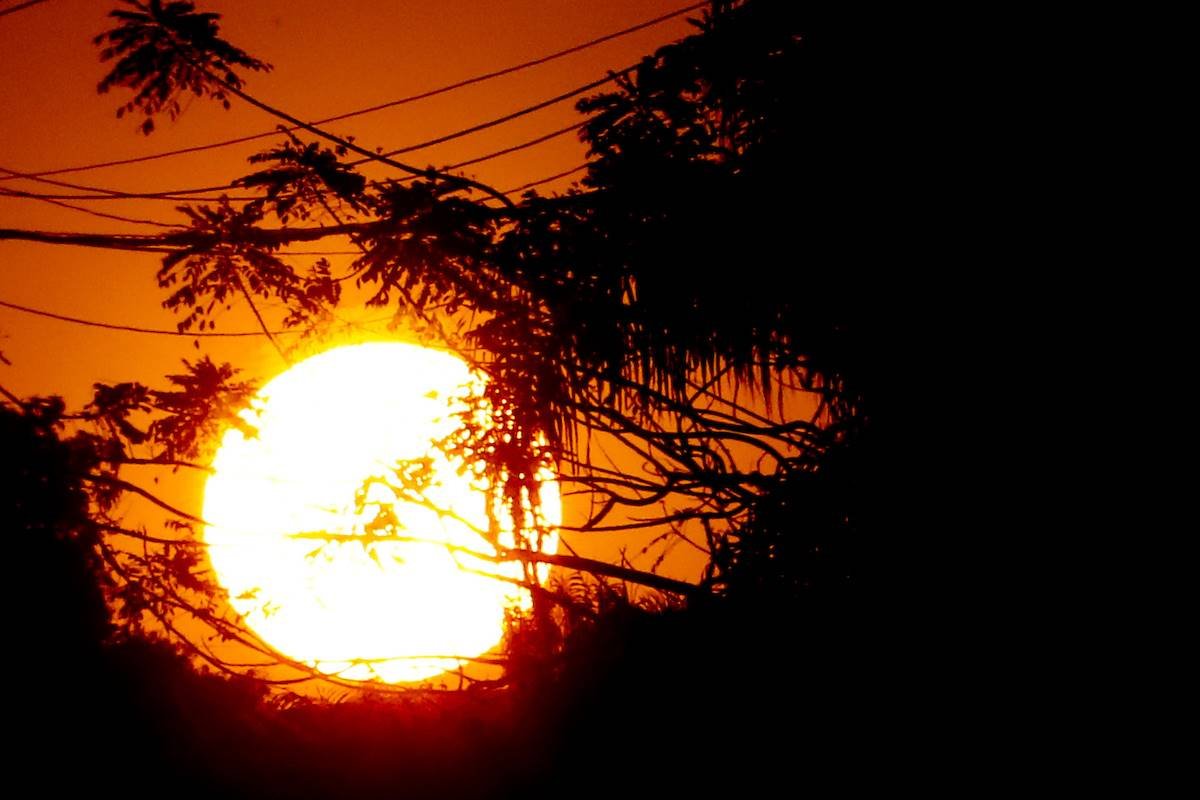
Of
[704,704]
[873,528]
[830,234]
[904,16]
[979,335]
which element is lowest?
[704,704]

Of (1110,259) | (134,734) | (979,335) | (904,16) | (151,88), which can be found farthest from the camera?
(151,88)

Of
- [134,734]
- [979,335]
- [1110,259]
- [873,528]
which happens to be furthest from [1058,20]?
[134,734]

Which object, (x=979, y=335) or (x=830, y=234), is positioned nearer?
(x=979, y=335)

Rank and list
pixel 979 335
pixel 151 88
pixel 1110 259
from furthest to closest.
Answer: pixel 151 88
pixel 979 335
pixel 1110 259

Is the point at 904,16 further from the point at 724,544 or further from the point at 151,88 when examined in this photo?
the point at 151,88

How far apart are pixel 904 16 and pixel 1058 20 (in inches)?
33.3

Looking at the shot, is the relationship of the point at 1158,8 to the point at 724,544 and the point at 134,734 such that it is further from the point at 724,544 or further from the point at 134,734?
the point at 134,734

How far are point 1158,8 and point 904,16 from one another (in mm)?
1294

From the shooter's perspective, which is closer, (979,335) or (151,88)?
(979,335)

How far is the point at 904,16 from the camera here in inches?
217

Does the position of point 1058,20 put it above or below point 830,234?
above

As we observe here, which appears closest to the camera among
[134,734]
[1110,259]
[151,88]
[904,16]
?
[134,734]

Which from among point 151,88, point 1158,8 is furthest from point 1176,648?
point 151,88

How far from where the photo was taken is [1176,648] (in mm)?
4332
